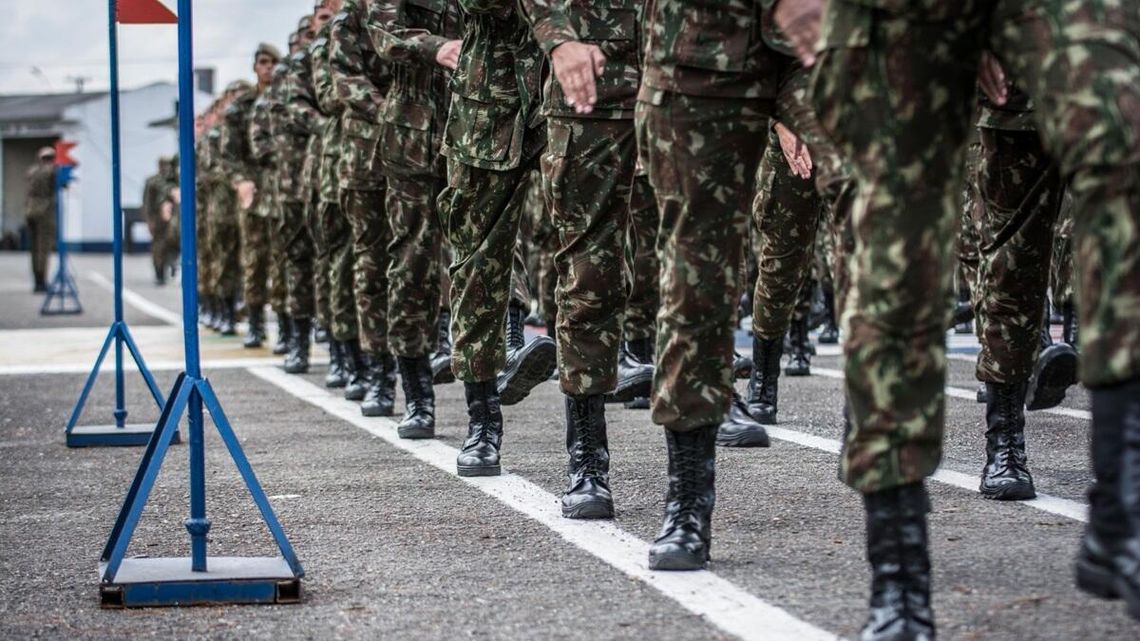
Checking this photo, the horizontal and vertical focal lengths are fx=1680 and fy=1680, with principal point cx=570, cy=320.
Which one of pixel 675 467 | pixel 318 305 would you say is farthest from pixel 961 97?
pixel 318 305

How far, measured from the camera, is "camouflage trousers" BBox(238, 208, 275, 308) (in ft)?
43.4

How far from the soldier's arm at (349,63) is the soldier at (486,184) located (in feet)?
6.68

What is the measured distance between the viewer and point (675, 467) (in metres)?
4.15

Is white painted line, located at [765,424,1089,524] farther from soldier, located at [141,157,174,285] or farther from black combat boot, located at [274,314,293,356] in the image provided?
soldier, located at [141,157,174,285]

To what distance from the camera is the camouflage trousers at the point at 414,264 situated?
23.1 ft

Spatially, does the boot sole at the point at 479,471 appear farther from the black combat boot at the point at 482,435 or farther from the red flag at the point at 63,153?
the red flag at the point at 63,153

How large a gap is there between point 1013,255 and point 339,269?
492 centimetres

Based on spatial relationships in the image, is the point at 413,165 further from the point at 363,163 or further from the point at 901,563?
the point at 901,563

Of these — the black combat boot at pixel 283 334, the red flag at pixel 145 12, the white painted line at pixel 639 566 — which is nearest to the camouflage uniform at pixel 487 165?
the white painted line at pixel 639 566

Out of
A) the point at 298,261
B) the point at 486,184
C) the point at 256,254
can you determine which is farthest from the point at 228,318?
the point at 486,184

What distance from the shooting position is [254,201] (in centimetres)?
1309

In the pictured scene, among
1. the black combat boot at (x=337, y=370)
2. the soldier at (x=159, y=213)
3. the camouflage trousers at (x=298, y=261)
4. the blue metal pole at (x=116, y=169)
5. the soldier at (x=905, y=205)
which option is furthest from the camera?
the soldier at (x=159, y=213)

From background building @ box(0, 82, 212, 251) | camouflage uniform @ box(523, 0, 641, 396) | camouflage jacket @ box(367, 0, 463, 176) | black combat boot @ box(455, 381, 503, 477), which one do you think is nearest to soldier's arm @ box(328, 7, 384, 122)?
camouflage jacket @ box(367, 0, 463, 176)

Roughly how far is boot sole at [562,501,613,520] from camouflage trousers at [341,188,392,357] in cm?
326
